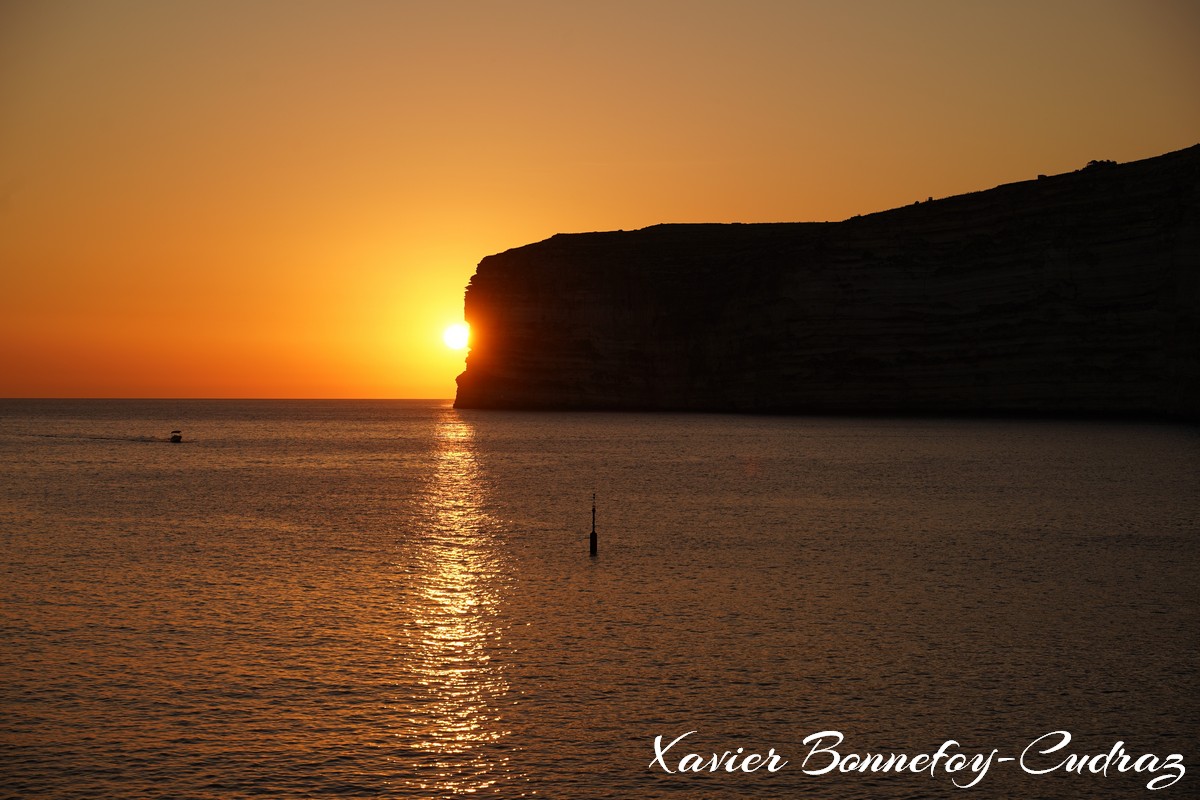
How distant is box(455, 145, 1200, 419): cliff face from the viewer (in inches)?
4237

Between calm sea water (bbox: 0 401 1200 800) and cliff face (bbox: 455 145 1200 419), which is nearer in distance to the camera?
calm sea water (bbox: 0 401 1200 800)

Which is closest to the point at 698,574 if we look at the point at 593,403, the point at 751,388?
the point at 751,388

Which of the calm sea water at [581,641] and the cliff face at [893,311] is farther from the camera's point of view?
the cliff face at [893,311]

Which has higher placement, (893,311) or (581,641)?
(893,311)

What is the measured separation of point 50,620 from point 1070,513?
36.3 metres

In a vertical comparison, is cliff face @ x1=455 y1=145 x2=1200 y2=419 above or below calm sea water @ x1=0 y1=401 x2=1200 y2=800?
above

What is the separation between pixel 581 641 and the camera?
21.6m

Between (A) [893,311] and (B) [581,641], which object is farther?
(A) [893,311]

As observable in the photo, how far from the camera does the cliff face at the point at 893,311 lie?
108 meters

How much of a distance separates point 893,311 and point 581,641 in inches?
4291

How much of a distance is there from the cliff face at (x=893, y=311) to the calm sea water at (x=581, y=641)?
218 ft

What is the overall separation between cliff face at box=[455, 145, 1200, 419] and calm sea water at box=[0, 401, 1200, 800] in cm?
6636

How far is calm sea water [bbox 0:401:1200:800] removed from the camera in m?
14.7

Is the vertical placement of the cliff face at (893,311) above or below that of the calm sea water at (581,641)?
above
